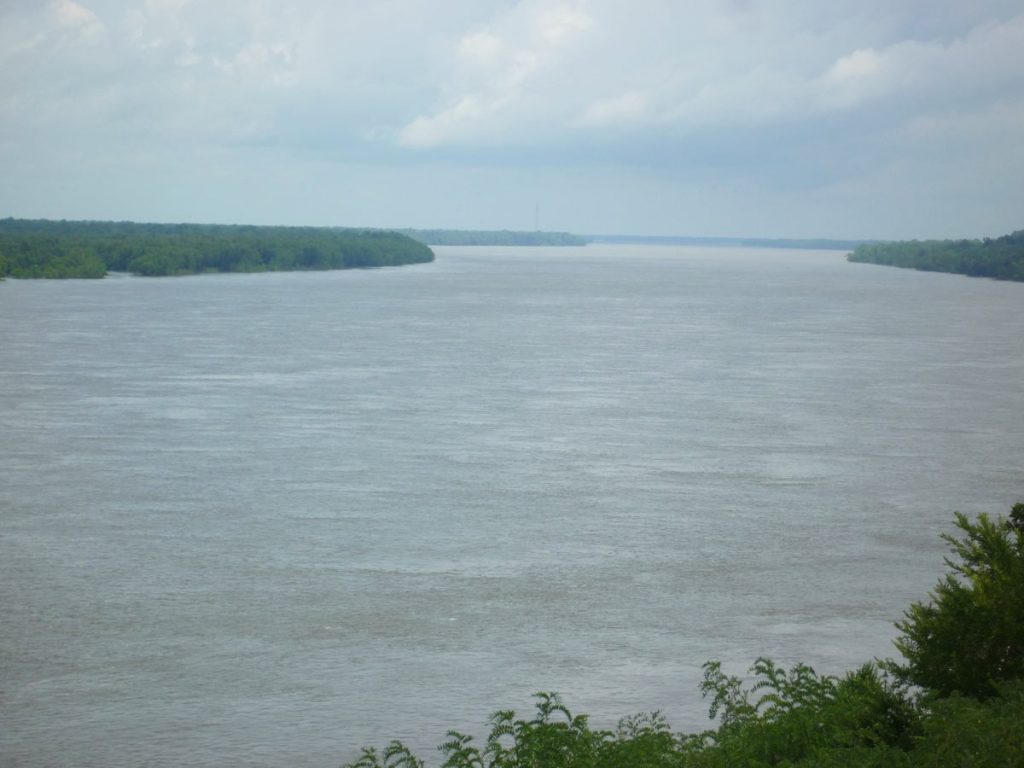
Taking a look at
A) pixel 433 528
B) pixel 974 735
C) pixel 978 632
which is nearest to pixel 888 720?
pixel 974 735

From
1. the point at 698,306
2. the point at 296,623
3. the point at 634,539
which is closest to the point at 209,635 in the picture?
the point at 296,623

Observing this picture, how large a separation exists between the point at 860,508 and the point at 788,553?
2.70 m

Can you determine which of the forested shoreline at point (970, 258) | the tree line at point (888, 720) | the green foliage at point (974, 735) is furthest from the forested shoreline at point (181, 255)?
the green foliage at point (974, 735)

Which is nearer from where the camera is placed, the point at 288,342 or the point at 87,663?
the point at 87,663

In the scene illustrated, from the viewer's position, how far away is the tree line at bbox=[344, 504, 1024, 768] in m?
7.84

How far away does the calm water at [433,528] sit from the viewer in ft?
37.4

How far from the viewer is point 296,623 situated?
13.0 m

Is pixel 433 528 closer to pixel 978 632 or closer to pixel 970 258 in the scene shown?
pixel 978 632

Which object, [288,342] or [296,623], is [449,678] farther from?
[288,342]

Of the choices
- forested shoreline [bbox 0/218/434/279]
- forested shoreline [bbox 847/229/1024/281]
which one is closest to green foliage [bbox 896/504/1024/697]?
forested shoreline [bbox 0/218/434/279]

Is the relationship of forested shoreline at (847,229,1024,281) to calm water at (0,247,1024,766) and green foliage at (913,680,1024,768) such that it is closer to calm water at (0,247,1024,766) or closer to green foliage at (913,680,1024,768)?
calm water at (0,247,1024,766)

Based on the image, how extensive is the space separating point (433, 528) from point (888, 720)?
28.4ft

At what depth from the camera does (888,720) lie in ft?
28.0

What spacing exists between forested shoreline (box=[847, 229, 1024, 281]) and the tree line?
3782 inches
